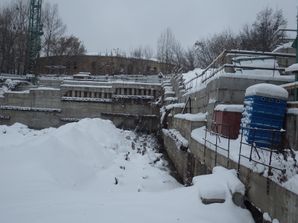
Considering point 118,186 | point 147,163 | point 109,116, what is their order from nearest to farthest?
point 118,186 → point 147,163 → point 109,116

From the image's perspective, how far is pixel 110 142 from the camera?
20.1 metres

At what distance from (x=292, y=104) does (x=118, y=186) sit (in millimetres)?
6454

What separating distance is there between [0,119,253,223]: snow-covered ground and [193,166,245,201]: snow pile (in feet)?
0.30

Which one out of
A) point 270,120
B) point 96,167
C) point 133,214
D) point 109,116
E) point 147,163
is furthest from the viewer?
point 109,116

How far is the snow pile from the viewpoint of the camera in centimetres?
682

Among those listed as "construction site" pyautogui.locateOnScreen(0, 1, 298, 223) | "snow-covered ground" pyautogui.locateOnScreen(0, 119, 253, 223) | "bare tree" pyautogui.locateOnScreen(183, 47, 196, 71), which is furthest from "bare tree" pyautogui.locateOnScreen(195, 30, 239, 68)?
"snow-covered ground" pyautogui.locateOnScreen(0, 119, 253, 223)

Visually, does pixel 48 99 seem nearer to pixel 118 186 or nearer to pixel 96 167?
pixel 96 167

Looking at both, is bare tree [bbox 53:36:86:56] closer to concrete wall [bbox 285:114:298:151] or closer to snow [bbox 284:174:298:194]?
concrete wall [bbox 285:114:298:151]

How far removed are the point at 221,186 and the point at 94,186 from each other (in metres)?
6.50

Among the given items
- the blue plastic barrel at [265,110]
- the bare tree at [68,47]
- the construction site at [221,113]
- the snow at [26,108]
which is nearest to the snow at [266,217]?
the construction site at [221,113]

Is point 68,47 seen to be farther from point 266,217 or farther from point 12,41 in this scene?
point 266,217

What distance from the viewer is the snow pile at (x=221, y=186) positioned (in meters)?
6.82

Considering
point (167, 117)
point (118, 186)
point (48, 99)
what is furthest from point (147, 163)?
point (48, 99)

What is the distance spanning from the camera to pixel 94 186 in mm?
12625
